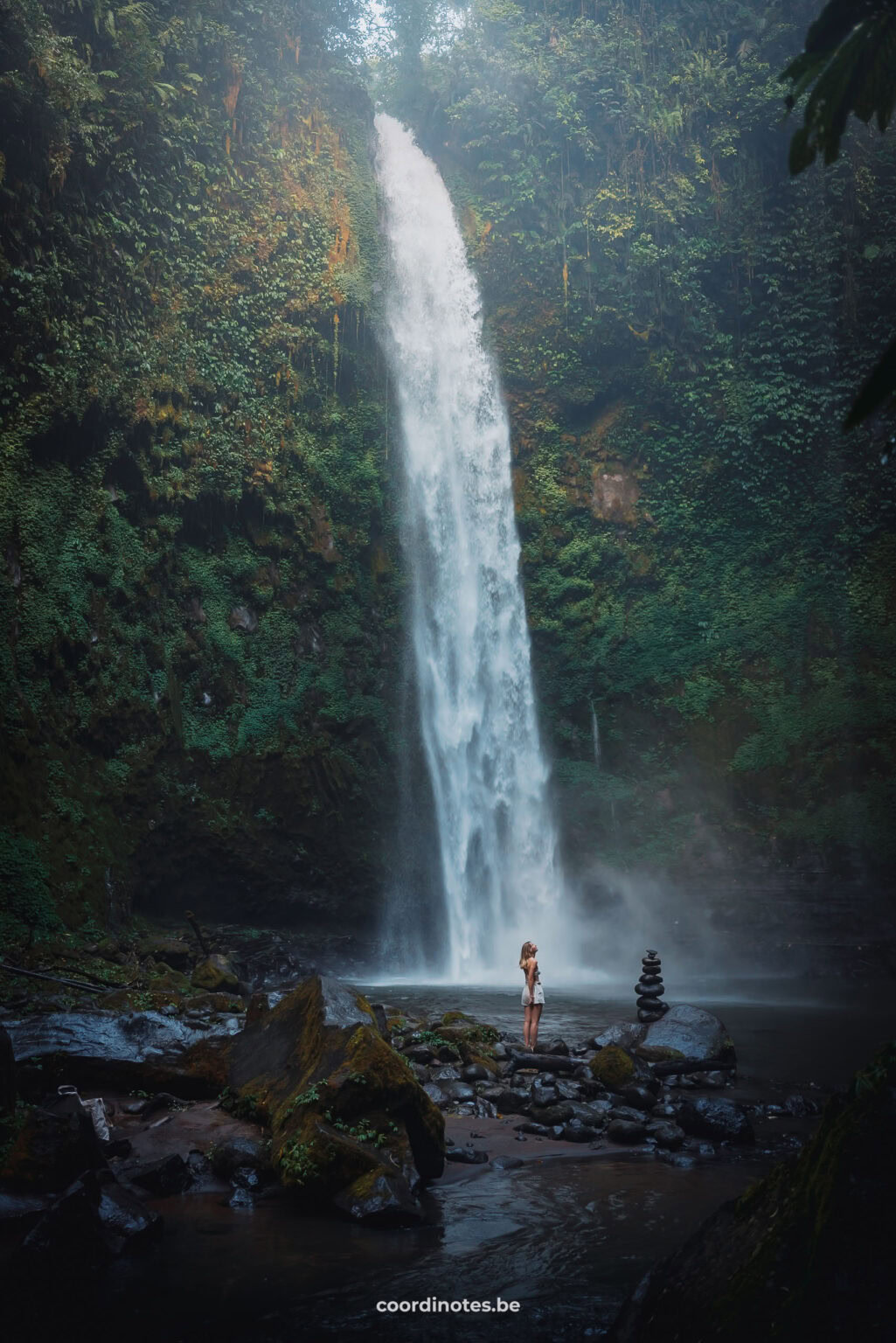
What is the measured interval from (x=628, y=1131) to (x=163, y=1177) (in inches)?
123

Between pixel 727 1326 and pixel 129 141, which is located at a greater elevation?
pixel 129 141

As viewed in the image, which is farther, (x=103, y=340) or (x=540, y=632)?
(x=540, y=632)

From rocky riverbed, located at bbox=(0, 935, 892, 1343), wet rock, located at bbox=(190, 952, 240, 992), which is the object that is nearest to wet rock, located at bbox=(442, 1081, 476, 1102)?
rocky riverbed, located at bbox=(0, 935, 892, 1343)

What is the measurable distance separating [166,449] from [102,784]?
696 centimetres

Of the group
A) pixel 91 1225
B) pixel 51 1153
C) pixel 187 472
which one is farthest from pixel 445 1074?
pixel 187 472

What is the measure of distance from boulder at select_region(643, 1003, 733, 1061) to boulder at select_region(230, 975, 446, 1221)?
3.72 meters

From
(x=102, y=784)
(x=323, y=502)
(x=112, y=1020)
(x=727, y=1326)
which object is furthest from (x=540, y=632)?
(x=727, y=1326)

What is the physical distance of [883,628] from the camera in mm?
20703

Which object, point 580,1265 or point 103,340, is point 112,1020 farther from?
point 103,340

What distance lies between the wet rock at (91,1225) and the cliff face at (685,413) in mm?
17260

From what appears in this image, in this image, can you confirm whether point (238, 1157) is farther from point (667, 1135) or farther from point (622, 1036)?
point (622, 1036)

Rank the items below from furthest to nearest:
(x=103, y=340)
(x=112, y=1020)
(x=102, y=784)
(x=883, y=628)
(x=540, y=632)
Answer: (x=540, y=632) < (x=883, y=628) < (x=103, y=340) < (x=102, y=784) < (x=112, y=1020)

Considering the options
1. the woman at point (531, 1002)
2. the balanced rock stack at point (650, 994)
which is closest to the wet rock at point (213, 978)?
the woman at point (531, 1002)

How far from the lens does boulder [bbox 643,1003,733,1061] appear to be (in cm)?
853
